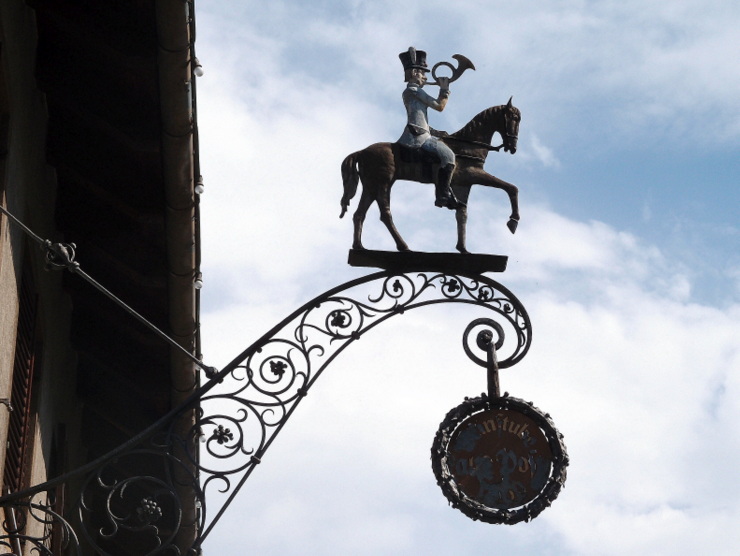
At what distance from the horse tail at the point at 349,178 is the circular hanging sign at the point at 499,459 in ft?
4.01

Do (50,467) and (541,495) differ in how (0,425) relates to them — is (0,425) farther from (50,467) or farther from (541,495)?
(50,467)

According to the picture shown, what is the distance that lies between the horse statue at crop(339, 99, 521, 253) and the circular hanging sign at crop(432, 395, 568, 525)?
2.71 feet

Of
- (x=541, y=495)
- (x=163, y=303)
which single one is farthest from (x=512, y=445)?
(x=163, y=303)

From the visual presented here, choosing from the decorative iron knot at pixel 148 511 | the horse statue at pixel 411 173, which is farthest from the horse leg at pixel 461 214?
the decorative iron knot at pixel 148 511

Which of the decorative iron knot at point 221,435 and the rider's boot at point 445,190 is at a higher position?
the rider's boot at point 445,190

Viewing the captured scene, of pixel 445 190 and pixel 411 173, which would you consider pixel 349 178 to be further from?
pixel 445 190

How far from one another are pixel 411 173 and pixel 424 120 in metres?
0.31

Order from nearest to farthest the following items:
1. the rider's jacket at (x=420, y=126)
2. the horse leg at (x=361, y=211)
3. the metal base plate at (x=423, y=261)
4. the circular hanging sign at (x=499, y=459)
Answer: the circular hanging sign at (x=499, y=459) < the metal base plate at (x=423, y=261) < the horse leg at (x=361, y=211) < the rider's jacket at (x=420, y=126)

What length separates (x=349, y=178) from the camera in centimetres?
726

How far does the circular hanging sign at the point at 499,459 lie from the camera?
6.52m

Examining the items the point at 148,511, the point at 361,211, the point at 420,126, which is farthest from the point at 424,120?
the point at 148,511

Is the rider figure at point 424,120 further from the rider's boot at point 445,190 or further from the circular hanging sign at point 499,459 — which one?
the circular hanging sign at point 499,459

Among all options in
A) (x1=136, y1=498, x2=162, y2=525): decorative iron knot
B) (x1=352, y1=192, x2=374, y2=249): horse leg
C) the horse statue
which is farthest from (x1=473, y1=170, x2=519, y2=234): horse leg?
(x1=136, y1=498, x2=162, y2=525): decorative iron knot

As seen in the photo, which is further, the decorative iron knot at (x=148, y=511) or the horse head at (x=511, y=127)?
the horse head at (x=511, y=127)
